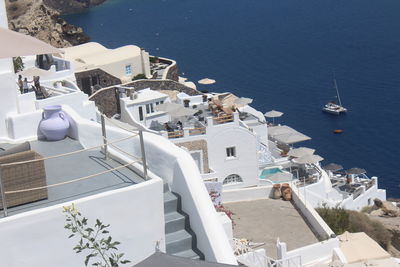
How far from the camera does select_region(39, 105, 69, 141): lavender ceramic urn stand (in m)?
10.6

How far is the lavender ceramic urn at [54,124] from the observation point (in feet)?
34.9

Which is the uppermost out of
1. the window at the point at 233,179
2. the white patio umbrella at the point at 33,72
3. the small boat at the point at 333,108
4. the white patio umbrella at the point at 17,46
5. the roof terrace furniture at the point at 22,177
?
the white patio umbrella at the point at 17,46

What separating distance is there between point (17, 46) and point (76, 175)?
1774 millimetres

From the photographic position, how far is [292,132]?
49344 mm

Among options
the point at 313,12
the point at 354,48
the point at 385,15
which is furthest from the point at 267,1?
the point at 354,48

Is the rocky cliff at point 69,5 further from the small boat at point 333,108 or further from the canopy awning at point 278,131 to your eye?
the canopy awning at point 278,131

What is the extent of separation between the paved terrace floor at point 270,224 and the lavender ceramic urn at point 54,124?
633 cm

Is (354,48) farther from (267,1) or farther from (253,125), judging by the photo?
(253,125)

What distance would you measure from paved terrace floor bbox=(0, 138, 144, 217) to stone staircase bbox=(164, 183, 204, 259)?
1.57ft

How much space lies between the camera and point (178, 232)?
328 inches

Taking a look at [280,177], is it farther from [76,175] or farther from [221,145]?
[76,175]

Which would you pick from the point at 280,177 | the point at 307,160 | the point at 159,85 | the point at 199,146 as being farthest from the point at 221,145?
the point at 159,85

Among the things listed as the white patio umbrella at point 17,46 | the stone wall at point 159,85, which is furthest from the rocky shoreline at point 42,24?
the white patio umbrella at point 17,46

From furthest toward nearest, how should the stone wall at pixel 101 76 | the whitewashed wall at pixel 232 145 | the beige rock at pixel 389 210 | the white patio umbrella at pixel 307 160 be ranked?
the stone wall at pixel 101 76 → the white patio umbrella at pixel 307 160 → the beige rock at pixel 389 210 → the whitewashed wall at pixel 232 145
